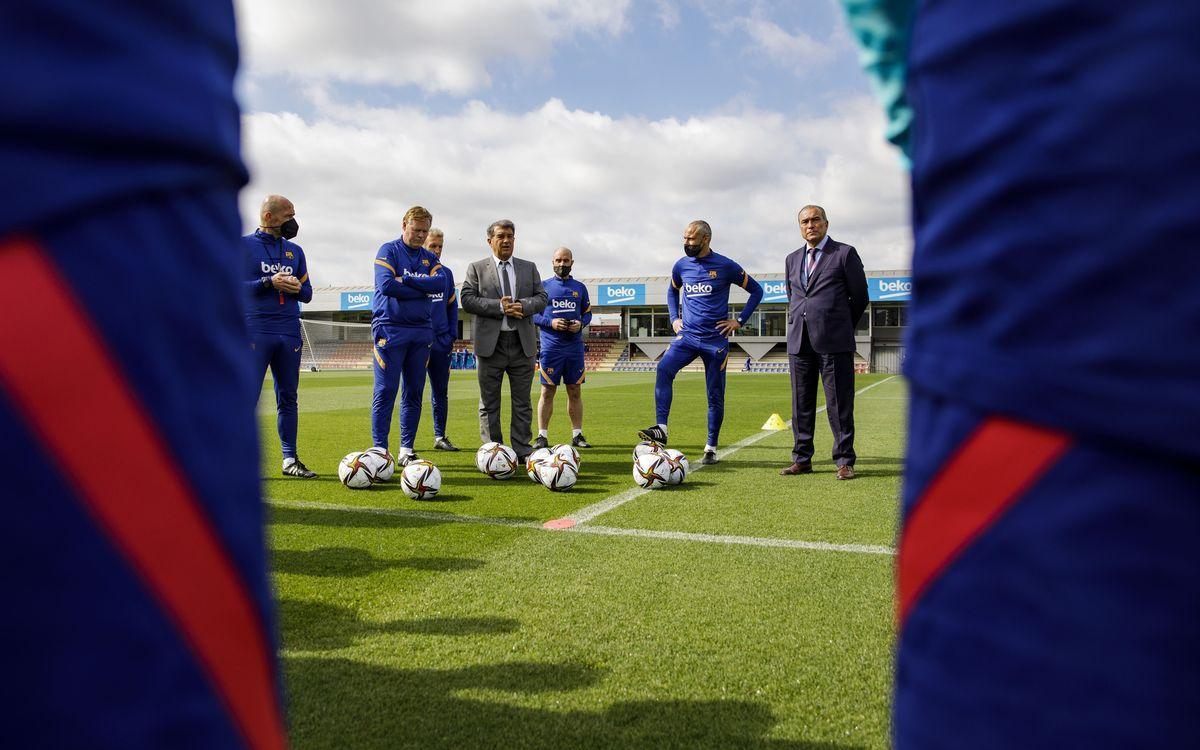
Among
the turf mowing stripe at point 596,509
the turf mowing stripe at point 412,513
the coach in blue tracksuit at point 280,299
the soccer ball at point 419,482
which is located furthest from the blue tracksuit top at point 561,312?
the turf mowing stripe at point 412,513

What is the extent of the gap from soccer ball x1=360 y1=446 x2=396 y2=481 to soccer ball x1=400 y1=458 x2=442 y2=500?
603mm

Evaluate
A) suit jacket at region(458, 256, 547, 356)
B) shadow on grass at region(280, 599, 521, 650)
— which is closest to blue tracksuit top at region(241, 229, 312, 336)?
suit jacket at region(458, 256, 547, 356)

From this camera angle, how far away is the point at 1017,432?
0.69 metres

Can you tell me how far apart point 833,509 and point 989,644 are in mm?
4560

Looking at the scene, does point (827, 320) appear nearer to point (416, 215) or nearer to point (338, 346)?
point (416, 215)

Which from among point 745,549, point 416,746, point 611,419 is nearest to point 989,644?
point 416,746

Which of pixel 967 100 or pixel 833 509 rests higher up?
pixel 967 100

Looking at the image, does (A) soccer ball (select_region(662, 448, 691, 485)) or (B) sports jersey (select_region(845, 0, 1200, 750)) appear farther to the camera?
(A) soccer ball (select_region(662, 448, 691, 485))

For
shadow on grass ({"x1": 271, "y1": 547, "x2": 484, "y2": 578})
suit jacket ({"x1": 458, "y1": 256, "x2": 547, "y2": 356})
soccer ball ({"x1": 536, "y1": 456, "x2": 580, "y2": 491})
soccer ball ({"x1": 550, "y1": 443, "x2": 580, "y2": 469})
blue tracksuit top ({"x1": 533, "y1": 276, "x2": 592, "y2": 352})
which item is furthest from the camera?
blue tracksuit top ({"x1": 533, "y1": 276, "x2": 592, "y2": 352})

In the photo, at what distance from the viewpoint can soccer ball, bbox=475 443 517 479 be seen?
6.18 metres

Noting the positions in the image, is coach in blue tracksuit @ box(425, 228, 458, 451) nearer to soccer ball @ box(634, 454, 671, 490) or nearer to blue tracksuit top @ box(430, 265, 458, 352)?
blue tracksuit top @ box(430, 265, 458, 352)

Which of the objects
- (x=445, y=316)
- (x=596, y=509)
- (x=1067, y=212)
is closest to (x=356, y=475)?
(x=596, y=509)

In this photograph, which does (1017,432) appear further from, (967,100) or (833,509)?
(833,509)

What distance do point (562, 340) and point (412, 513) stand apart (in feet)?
12.5
